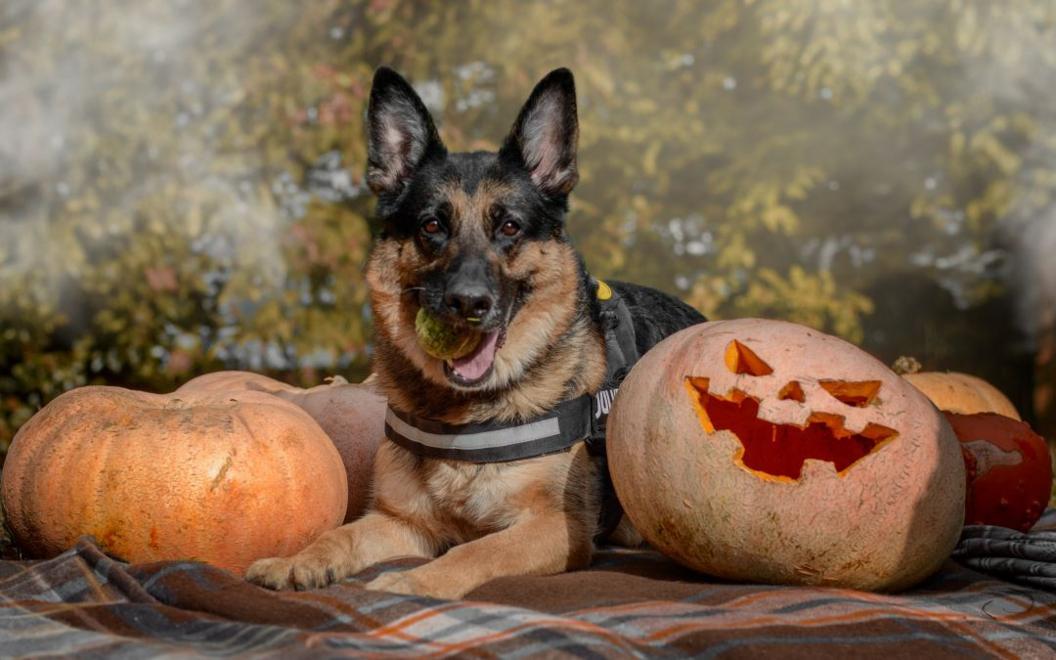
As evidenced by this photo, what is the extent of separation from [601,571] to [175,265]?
4968 millimetres

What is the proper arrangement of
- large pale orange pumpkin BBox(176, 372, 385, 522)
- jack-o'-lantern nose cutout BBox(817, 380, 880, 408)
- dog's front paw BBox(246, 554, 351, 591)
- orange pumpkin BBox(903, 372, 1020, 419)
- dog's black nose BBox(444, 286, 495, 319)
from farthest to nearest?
1. orange pumpkin BBox(903, 372, 1020, 419)
2. large pale orange pumpkin BBox(176, 372, 385, 522)
3. dog's black nose BBox(444, 286, 495, 319)
4. dog's front paw BBox(246, 554, 351, 591)
5. jack-o'-lantern nose cutout BBox(817, 380, 880, 408)

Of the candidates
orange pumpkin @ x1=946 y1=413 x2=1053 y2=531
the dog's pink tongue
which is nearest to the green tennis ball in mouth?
the dog's pink tongue

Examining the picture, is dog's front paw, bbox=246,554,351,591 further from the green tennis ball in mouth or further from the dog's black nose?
the dog's black nose

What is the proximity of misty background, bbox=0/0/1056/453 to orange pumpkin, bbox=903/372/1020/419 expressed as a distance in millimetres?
1534

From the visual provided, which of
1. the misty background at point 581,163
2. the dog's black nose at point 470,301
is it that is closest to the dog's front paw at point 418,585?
the dog's black nose at point 470,301

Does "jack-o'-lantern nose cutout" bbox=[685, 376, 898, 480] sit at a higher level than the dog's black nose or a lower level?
lower

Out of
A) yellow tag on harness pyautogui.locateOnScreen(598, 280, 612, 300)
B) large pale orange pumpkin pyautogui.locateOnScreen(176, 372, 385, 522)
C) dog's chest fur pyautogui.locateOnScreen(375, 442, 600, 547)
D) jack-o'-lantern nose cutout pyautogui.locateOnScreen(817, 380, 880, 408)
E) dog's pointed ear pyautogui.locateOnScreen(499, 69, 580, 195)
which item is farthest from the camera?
large pale orange pumpkin pyautogui.locateOnScreen(176, 372, 385, 522)

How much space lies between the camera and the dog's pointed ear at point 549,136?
410 centimetres

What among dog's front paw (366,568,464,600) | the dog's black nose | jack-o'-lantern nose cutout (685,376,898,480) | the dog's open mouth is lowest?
dog's front paw (366,568,464,600)

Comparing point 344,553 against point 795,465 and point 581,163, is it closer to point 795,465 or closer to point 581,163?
point 795,465

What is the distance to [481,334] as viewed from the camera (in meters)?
3.85

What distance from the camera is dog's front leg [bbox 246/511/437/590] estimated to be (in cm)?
341

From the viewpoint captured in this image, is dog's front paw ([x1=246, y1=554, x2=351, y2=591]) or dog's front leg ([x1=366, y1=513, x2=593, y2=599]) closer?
dog's front leg ([x1=366, y1=513, x2=593, y2=599])

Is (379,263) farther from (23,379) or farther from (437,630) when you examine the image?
(23,379)
